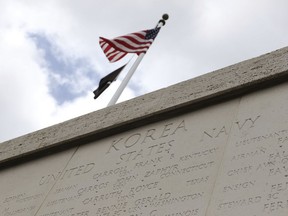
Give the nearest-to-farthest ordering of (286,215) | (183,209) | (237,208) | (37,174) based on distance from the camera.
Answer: (286,215) < (237,208) < (183,209) < (37,174)

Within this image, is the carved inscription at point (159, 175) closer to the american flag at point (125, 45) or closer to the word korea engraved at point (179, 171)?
the word korea engraved at point (179, 171)

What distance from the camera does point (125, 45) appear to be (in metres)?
9.87

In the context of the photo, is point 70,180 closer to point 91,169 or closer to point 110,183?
point 91,169

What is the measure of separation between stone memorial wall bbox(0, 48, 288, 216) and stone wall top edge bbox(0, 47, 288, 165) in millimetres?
11

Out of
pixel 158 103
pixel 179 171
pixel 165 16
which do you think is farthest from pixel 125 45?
pixel 179 171

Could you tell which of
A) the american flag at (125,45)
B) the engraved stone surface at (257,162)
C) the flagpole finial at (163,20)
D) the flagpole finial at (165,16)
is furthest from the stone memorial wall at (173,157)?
the flagpole finial at (165,16)

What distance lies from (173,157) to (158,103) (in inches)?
35.8

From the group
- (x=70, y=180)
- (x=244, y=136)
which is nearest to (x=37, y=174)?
(x=70, y=180)

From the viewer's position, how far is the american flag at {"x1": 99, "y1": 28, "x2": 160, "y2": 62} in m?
9.65

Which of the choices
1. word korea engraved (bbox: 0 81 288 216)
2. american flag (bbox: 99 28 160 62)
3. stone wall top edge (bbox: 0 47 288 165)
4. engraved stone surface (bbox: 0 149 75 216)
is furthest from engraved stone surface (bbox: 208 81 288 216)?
american flag (bbox: 99 28 160 62)

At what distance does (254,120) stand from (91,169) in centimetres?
162

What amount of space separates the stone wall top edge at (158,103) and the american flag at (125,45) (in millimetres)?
3667

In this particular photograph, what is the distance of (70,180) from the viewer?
5047mm

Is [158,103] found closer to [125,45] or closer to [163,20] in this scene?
[125,45]
